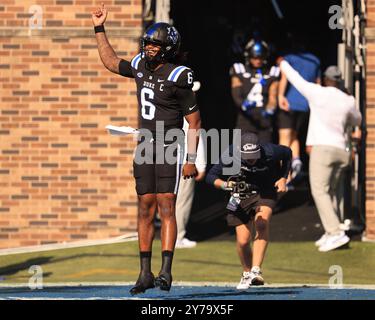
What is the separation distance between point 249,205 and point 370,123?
400 centimetres

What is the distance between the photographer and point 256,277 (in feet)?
46.5

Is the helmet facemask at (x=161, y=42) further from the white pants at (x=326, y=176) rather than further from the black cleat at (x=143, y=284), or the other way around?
the white pants at (x=326, y=176)

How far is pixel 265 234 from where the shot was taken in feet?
47.3

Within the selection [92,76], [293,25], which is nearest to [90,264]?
[92,76]

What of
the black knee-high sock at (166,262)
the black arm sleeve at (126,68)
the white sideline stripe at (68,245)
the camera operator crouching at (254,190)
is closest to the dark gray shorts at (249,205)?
the camera operator crouching at (254,190)

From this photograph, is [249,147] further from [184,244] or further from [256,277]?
[184,244]

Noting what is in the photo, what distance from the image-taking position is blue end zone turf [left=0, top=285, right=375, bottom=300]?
42.9ft

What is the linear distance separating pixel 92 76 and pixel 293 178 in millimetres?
3699

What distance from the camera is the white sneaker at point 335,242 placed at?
17.2m

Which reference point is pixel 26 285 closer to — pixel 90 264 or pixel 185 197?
pixel 90 264

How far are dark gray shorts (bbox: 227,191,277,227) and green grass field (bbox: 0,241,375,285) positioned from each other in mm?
1456

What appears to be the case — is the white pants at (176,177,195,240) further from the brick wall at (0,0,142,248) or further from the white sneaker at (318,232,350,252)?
the white sneaker at (318,232,350,252)

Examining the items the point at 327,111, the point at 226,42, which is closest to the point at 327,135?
the point at 327,111

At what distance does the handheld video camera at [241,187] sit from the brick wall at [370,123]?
3832 millimetres
